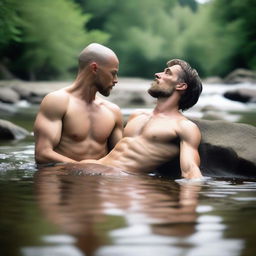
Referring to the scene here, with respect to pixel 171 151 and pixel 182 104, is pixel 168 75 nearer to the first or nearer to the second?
pixel 182 104

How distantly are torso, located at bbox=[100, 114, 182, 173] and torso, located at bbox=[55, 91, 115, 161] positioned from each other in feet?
0.84

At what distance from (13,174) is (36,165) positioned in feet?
1.59

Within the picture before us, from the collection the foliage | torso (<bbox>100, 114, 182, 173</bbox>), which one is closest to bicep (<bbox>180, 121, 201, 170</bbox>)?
torso (<bbox>100, 114, 182, 173</bbox>)

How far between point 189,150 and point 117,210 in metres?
2.17

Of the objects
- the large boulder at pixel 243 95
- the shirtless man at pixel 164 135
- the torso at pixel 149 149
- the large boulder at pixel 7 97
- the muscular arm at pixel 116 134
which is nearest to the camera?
the shirtless man at pixel 164 135

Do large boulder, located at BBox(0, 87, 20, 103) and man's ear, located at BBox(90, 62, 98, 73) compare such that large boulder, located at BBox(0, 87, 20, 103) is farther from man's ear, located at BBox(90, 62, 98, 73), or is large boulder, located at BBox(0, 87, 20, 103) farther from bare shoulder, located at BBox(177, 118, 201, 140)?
bare shoulder, located at BBox(177, 118, 201, 140)

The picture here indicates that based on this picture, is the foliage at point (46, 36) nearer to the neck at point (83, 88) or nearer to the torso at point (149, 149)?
the neck at point (83, 88)

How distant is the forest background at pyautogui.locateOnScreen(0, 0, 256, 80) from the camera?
130ft

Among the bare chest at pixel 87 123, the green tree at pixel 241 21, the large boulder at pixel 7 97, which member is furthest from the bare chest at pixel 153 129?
the green tree at pixel 241 21

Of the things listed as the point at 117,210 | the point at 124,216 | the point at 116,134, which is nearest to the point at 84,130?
the point at 116,134

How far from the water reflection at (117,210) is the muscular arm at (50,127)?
1.40 ft

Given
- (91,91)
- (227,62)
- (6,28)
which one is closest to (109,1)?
(227,62)

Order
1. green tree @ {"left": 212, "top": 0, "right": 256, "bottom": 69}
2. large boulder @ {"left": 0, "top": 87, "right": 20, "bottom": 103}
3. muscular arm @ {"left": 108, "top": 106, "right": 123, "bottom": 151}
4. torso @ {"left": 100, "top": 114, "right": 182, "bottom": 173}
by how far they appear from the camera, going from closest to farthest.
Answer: torso @ {"left": 100, "top": 114, "right": 182, "bottom": 173}, muscular arm @ {"left": 108, "top": 106, "right": 123, "bottom": 151}, large boulder @ {"left": 0, "top": 87, "right": 20, "bottom": 103}, green tree @ {"left": 212, "top": 0, "right": 256, "bottom": 69}

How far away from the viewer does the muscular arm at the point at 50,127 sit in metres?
6.55
